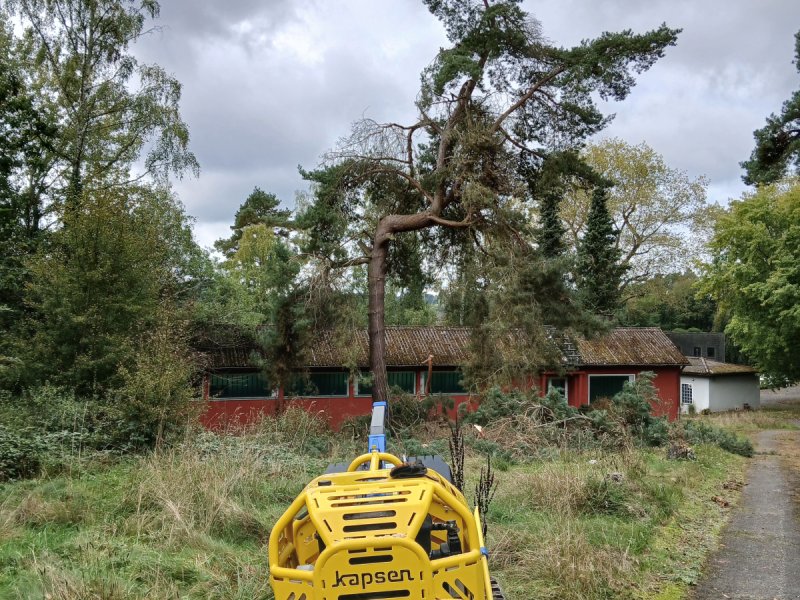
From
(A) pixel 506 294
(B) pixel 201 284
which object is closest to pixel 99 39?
(B) pixel 201 284

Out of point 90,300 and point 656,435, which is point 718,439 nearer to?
point 656,435

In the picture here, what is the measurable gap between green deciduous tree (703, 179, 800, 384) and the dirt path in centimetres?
2253

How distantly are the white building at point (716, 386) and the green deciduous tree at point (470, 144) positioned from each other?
27277 millimetres

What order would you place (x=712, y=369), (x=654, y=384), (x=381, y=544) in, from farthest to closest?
(x=712, y=369) < (x=654, y=384) < (x=381, y=544)

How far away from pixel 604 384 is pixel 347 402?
1301cm

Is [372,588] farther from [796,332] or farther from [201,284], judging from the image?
[796,332]

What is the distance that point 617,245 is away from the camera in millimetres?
43969

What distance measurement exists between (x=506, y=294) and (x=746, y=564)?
39.5 ft

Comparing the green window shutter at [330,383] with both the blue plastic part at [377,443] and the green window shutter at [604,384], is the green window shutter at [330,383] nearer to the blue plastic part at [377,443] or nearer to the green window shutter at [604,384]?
the green window shutter at [604,384]

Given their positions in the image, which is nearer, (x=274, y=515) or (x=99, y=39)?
(x=274, y=515)

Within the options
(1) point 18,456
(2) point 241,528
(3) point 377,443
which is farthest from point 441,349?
(3) point 377,443

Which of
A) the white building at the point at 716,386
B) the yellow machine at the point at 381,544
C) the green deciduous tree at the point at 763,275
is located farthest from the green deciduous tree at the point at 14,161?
the white building at the point at 716,386

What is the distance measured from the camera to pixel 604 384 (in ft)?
106

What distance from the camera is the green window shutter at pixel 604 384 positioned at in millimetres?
32094
